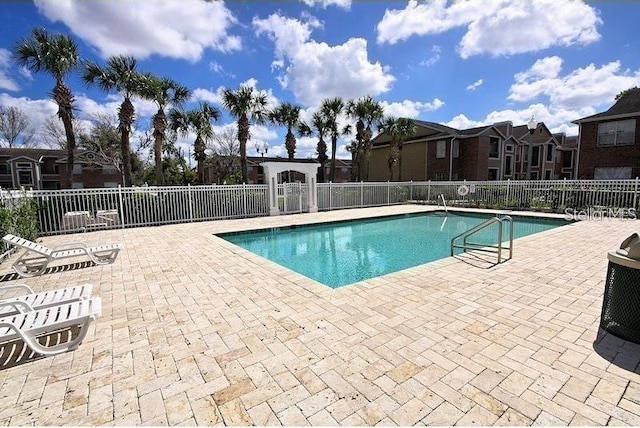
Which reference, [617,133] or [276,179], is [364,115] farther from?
[617,133]

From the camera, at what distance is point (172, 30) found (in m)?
9.02

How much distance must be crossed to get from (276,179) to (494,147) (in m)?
22.4

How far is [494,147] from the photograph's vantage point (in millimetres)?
26922

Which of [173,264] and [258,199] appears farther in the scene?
[258,199]

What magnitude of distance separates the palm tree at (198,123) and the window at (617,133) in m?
25.4

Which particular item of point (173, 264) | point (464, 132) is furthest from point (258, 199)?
point (464, 132)

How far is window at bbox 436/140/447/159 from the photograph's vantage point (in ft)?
86.2

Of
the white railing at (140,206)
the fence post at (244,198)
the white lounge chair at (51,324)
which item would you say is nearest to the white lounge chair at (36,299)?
the white lounge chair at (51,324)

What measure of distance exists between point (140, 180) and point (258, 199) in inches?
995

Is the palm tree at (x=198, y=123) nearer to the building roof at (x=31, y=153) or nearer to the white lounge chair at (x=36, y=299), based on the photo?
the white lounge chair at (x=36, y=299)

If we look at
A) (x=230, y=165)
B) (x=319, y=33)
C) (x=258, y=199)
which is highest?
(x=319, y=33)

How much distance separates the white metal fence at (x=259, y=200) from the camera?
1029cm

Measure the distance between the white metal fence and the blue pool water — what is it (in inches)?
121

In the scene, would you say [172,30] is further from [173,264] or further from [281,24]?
[173,264]
